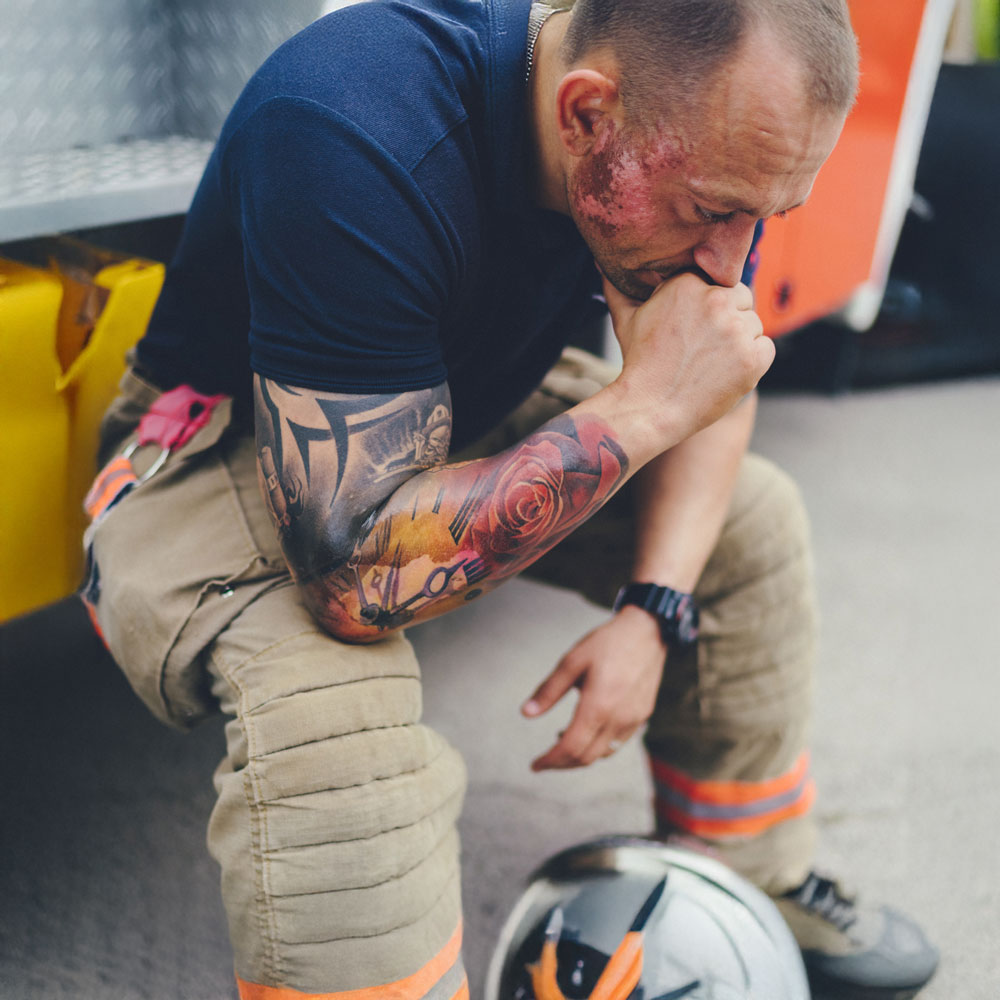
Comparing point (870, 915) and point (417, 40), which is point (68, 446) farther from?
point (870, 915)

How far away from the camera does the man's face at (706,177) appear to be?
78 cm

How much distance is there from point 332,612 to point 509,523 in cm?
17

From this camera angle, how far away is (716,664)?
116 centimetres

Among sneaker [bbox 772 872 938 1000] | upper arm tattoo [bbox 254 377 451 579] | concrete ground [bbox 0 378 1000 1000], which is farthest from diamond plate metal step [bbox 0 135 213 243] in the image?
sneaker [bbox 772 872 938 1000]

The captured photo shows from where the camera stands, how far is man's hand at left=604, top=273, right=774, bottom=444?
0.88m

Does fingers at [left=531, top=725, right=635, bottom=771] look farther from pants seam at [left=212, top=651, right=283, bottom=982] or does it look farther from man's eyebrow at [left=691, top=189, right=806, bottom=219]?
man's eyebrow at [left=691, top=189, right=806, bottom=219]

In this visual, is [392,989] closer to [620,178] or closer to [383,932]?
[383,932]

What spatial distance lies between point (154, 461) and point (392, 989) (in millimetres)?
584

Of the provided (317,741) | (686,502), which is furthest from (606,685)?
(317,741)

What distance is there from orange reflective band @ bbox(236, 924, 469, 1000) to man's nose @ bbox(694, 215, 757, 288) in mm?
654

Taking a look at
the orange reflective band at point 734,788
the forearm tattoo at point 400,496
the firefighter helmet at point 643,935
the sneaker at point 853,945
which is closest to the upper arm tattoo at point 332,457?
the forearm tattoo at point 400,496

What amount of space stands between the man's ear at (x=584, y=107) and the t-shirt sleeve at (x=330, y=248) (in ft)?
0.48

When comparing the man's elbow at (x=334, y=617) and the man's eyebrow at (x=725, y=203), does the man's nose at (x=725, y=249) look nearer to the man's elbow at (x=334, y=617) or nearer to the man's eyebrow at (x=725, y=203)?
the man's eyebrow at (x=725, y=203)

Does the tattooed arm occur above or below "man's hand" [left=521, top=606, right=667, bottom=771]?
above
